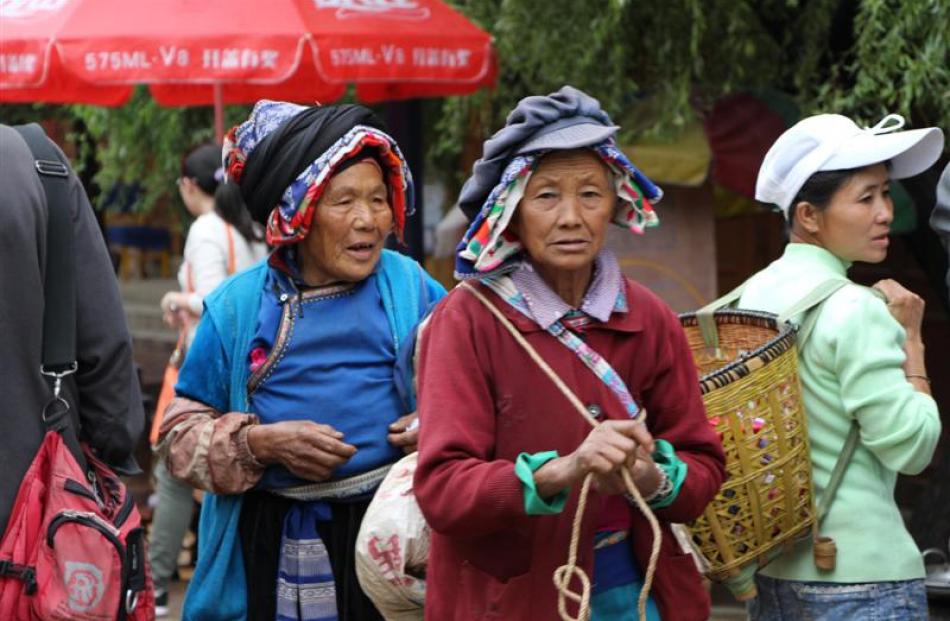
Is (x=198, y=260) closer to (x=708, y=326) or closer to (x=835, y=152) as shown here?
(x=708, y=326)

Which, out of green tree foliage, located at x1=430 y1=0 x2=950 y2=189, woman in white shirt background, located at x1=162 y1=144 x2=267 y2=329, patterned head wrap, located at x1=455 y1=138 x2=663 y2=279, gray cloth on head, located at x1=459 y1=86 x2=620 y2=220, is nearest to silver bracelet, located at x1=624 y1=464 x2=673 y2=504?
patterned head wrap, located at x1=455 y1=138 x2=663 y2=279

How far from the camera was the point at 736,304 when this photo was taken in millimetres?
4004

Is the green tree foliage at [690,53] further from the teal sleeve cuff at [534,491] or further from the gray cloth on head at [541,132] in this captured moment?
the teal sleeve cuff at [534,491]

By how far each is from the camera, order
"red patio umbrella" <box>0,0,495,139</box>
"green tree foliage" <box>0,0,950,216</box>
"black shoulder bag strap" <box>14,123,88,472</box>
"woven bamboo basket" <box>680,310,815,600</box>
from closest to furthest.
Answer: "woven bamboo basket" <box>680,310,815,600</box> < "black shoulder bag strap" <box>14,123,88,472</box> < "green tree foliage" <box>0,0,950,216</box> < "red patio umbrella" <box>0,0,495,139</box>

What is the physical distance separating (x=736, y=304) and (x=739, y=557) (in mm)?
673

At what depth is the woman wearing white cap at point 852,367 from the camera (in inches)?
141

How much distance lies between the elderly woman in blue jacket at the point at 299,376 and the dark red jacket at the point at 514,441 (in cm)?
84

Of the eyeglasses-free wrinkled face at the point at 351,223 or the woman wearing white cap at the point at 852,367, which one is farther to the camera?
the eyeglasses-free wrinkled face at the point at 351,223

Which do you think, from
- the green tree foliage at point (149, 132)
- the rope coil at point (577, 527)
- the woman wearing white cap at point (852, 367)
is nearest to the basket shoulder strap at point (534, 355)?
the rope coil at point (577, 527)

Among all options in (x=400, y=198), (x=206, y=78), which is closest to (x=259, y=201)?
(x=400, y=198)

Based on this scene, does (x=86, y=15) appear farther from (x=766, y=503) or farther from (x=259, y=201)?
(x=766, y=503)

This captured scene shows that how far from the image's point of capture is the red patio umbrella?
750 cm

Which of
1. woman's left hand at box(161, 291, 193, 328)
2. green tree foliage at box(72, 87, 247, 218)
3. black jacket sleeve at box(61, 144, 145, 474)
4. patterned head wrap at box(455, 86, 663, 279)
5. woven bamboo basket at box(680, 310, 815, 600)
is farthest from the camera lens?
green tree foliage at box(72, 87, 247, 218)

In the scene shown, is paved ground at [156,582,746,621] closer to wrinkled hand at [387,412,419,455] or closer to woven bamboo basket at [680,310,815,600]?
wrinkled hand at [387,412,419,455]
